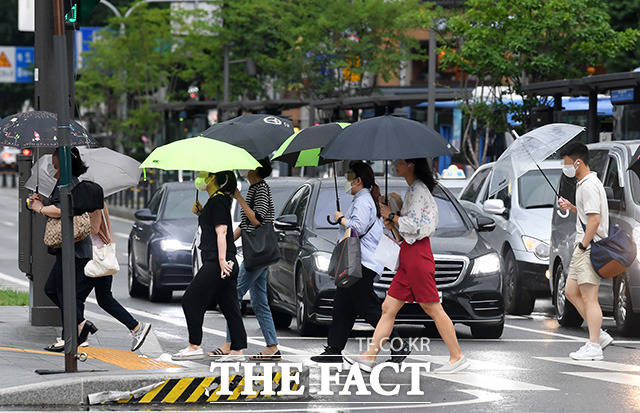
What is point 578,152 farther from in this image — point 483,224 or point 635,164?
point 483,224

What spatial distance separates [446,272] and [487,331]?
0.87 metres

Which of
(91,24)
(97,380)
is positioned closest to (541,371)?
(97,380)

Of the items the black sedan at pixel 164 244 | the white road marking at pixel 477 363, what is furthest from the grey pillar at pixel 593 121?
the white road marking at pixel 477 363

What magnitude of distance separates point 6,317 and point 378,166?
18.7 m

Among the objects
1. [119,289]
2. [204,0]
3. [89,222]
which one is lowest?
[119,289]

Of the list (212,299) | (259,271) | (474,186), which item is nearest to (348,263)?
(259,271)

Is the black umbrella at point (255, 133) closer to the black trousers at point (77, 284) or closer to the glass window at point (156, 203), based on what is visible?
the black trousers at point (77, 284)

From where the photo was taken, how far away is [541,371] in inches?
454

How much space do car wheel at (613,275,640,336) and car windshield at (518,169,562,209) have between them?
3.55 meters

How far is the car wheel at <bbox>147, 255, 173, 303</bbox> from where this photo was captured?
1836 cm

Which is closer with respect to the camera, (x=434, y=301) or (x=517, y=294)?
(x=434, y=301)

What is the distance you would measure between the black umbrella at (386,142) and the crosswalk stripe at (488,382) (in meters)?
1.73

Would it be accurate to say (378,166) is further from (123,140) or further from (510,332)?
(123,140)

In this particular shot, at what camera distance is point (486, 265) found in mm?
13789
